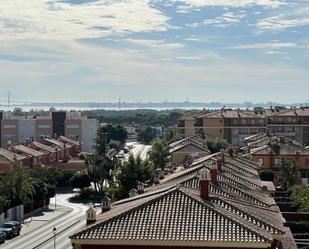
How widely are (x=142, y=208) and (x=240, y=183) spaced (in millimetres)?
13950

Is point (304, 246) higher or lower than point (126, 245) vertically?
lower

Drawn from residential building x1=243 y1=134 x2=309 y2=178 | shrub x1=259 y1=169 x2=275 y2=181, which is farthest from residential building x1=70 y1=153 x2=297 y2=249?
residential building x1=243 y1=134 x2=309 y2=178

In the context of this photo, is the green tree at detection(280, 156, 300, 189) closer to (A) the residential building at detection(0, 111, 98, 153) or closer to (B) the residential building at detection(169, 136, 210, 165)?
(B) the residential building at detection(169, 136, 210, 165)

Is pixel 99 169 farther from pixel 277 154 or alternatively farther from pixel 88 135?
pixel 88 135

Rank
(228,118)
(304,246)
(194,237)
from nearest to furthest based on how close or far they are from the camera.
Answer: (194,237)
(304,246)
(228,118)

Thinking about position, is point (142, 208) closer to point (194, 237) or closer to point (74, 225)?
point (194, 237)

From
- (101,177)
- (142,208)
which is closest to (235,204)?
(142,208)

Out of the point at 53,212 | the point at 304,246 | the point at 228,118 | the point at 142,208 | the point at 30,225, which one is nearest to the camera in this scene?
the point at 142,208

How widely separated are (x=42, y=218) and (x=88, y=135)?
2897 inches

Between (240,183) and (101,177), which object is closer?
(240,183)

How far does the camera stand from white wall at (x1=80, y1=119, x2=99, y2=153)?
137000 mm

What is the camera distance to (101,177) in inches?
3243

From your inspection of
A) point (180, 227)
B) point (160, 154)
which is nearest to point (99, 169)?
point (160, 154)

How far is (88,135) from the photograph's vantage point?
454 feet
